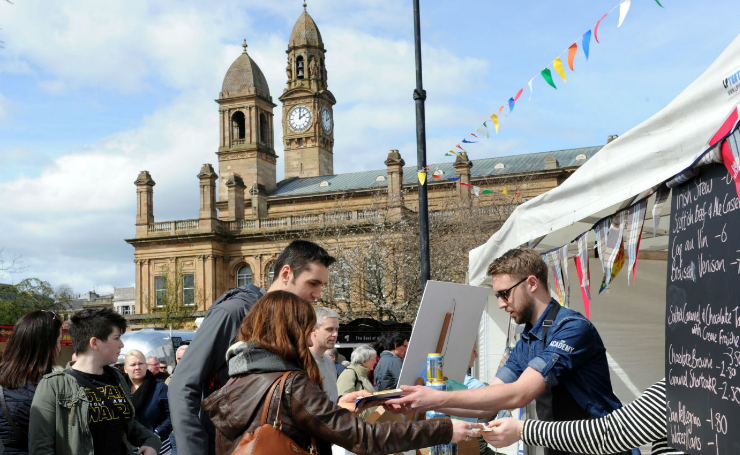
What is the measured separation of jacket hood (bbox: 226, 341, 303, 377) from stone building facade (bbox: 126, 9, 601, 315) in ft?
112

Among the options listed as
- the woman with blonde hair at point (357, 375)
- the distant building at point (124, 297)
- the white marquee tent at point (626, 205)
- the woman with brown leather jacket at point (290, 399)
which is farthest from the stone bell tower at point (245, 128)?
the woman with brown leather jacket at point (290, 399)

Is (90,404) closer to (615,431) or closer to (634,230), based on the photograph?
(615,431)

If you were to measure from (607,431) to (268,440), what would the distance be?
1425mm

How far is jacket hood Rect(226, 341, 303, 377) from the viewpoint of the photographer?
2.97 meters

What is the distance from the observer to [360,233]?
41.9 metres

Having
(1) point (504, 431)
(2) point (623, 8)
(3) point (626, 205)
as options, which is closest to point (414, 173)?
(2) point (623, 8)

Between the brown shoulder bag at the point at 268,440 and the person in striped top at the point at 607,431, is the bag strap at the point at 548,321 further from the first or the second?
the brown shoulder bag at the point at 268,440

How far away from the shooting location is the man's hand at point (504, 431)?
3.38 metres

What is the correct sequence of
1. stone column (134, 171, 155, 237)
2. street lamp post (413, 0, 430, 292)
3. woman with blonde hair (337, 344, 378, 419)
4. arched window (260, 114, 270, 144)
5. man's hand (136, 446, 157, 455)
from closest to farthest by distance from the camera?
man's hand (136, 446, 157, 455)
woman with blonde hair (337, 344, 378, 419)
street lamp post (413, 0, 430, 292)
stone column (134, 171, 155, 237)
arched window (260, 114, 270, 144)

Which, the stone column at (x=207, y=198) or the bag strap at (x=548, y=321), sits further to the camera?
the stone column at (x=207, y=198)

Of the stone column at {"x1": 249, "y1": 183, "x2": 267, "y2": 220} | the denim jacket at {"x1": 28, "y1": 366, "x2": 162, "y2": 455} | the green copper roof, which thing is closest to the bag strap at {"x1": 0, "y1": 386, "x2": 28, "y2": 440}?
the denim jacket at {"x1": 28, "y1": 366, "x2": 162, "y2": 455}

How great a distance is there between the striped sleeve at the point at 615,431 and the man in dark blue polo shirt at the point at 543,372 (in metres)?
0.22

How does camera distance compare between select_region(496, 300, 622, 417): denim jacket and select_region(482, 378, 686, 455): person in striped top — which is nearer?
select_region(482, 378, 686, 455): person in striped top

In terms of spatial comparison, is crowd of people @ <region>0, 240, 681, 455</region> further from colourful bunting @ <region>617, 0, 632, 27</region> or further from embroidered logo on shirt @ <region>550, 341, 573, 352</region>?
colourful bunting @ <region>617, 0, 632, 27</region>
